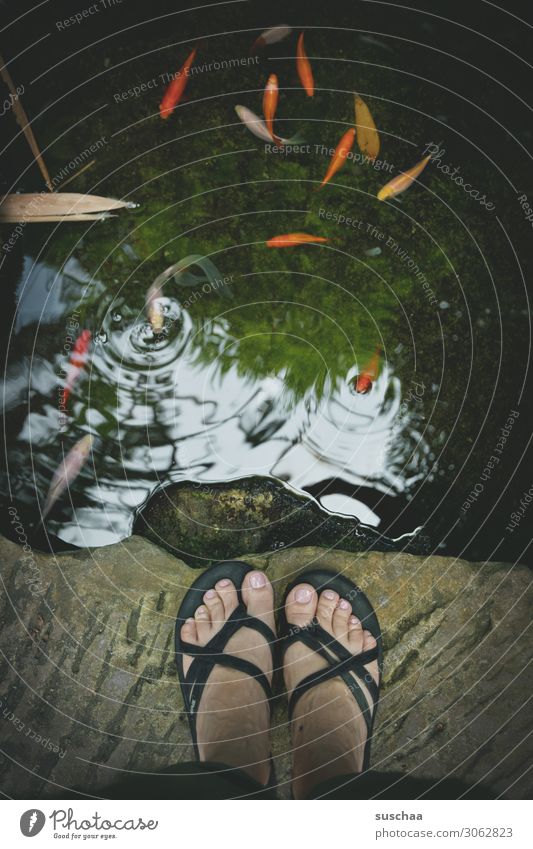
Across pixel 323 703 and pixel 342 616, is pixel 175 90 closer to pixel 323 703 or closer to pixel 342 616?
pixel 342 616

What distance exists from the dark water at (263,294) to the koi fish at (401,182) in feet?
0.12

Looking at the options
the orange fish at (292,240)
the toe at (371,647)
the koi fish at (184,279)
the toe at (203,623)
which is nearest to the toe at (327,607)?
the toe at (371,647)

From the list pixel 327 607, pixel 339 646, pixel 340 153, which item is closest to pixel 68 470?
pixel 327 607

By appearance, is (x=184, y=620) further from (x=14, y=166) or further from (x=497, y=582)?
(x=14, y=166)

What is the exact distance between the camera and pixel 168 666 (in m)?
1.85

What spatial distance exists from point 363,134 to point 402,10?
0.45 meters

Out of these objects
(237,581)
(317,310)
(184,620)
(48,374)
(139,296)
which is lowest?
(184,620)

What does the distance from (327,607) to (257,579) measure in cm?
27

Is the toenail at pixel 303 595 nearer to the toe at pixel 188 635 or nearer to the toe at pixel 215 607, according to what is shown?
the toe at pixel 215 607

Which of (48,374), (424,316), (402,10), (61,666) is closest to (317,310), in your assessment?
(424,316)

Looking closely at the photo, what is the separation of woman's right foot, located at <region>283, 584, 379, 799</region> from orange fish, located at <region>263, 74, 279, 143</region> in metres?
1.62

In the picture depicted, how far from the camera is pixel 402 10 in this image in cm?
186

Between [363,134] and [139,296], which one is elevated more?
[363,134]
